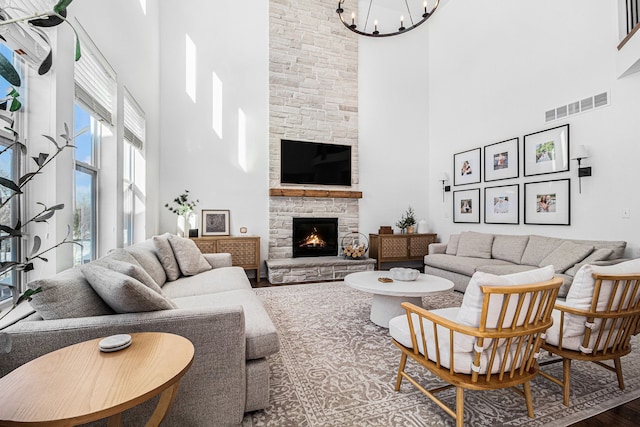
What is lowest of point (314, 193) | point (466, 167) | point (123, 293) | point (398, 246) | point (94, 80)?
point (398, 246)

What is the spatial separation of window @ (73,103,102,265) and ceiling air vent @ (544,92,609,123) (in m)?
Result: 5.28

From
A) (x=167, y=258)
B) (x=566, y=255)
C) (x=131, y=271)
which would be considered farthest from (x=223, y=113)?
(x=566, y=255)

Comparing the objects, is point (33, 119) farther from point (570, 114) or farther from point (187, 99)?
point (570, 114)

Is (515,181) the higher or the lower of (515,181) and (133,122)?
the lower

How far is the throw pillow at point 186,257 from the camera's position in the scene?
3276 mm

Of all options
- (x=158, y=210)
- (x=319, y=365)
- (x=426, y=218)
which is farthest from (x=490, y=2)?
(x=158, y=210)

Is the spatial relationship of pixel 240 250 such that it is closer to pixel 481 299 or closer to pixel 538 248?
pixel 481 299

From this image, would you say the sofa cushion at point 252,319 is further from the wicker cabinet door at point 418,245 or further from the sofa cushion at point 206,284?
the wicker cabinet door at point 418,245

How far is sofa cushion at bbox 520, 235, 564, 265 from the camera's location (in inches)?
147

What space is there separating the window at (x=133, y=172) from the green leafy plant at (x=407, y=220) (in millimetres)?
4456

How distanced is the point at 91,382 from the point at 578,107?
17.1 ft

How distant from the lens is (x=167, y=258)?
3107 millimetres

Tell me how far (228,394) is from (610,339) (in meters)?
2.18

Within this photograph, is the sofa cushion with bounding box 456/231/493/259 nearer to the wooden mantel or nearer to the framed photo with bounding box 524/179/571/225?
the framed photo with bounding box 524/179/571/225
